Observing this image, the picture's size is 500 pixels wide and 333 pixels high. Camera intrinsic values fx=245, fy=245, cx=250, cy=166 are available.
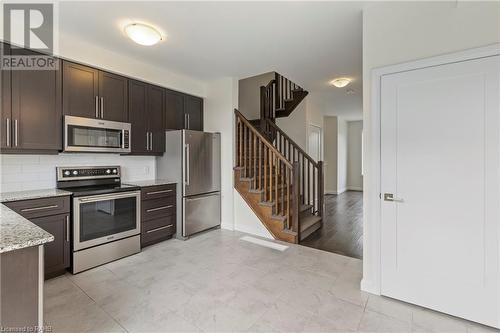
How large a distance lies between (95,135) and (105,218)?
1041 mm

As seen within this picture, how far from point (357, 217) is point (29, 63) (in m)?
5.65

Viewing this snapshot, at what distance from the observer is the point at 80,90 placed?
2938 mm

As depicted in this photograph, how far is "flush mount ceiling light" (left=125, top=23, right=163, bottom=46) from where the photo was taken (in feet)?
8.18

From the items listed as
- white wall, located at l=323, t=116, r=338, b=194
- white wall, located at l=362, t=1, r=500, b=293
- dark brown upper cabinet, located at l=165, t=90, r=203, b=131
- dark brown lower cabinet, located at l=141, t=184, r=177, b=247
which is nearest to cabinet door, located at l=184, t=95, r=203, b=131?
dark brown upper cabinet, located at l=165, t=90, r=203, b=131

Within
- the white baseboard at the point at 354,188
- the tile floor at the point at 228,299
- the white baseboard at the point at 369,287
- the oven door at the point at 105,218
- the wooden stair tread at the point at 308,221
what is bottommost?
the tile floor at the point at 228,299

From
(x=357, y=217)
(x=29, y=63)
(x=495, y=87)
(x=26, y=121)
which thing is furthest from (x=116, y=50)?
(x=357, y=217)

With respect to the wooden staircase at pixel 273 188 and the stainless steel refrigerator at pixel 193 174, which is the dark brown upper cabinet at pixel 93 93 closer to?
the stainless steel refrigerator at pixel 193 174

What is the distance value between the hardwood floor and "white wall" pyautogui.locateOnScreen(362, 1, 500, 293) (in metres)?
1.12

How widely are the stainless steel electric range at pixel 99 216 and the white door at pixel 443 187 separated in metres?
2.90

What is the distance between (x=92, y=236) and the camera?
9.17 ft

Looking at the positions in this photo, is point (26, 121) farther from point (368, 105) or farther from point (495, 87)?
point (495, 87)

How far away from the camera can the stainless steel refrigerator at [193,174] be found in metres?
3.72

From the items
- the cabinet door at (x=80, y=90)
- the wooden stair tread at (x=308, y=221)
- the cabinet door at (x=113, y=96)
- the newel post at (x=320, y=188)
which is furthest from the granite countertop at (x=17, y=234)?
the newel post at (x=320, y=188)

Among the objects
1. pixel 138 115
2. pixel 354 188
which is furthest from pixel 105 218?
pixel 354 188
